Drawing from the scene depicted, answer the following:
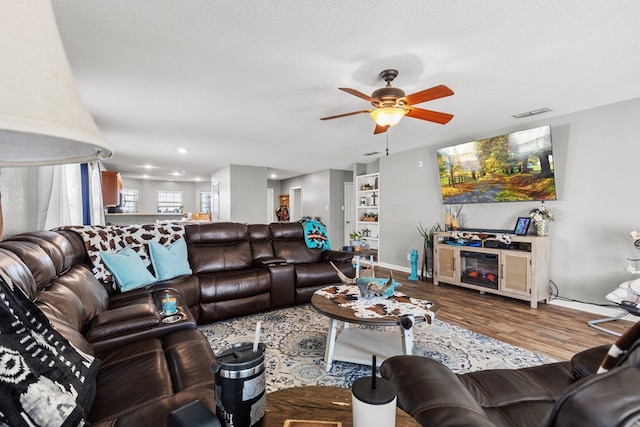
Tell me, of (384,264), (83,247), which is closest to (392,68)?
(83,247)

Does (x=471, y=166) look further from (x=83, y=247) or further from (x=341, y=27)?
(x=83, y=247)

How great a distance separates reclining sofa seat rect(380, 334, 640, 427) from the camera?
0.52 meters

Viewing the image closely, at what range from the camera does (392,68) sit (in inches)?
99.5

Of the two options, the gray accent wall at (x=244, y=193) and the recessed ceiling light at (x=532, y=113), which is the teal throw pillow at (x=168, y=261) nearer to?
the recessed ceiling light at (x=532, y=113)

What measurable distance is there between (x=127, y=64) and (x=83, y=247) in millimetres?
1622

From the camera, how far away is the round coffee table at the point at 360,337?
6.30ft

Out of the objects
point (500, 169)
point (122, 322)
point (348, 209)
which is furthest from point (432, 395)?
point (348, 209)

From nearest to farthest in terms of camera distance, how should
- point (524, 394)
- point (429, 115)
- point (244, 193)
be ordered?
point (524, 394) < point (429, 115) < point (244, 193)

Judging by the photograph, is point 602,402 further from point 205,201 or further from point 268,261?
point 205,201

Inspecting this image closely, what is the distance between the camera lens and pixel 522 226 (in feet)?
13.1

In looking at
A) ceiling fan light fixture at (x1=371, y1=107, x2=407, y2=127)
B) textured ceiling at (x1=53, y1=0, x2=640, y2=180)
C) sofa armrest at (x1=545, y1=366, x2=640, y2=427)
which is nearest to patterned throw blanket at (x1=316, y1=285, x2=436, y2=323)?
sofa armrest at (x1=545, y1=366, x2=640, y2=427)

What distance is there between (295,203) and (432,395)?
965cm

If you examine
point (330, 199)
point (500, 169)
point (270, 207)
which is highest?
point (500, 169)

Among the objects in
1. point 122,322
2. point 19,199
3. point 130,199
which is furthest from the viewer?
point 130,199
